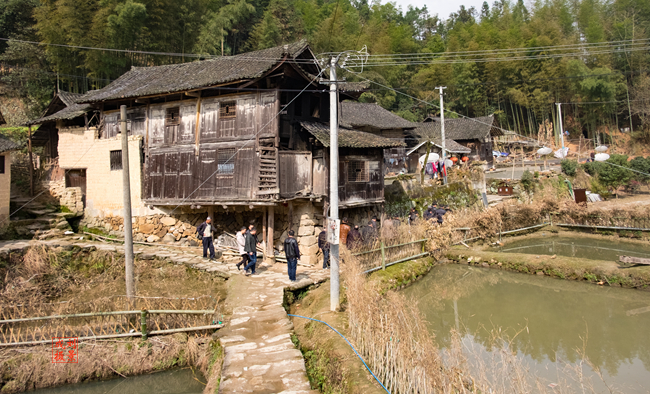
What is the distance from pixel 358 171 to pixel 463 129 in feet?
84.6

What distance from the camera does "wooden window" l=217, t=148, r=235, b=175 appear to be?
15.0 metres

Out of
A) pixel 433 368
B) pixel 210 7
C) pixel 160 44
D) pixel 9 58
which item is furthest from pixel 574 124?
pixel 9 58

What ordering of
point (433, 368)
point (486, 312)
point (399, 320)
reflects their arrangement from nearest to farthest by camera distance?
1. point (433, 368)
2. point (399, 320)
3. point (486, 312)

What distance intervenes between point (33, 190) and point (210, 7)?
23025 millimetres

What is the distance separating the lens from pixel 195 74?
54.5ft

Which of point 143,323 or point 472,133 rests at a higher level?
point 472,133

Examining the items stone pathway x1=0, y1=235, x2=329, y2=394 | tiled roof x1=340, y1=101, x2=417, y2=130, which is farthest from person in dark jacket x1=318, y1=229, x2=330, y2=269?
tiled roof x1=340, y1=101, x2=417, y2=130

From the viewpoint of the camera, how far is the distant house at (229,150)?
14.5 m

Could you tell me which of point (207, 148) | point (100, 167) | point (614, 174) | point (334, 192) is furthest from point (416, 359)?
point (614, 174)

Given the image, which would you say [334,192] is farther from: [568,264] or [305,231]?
[568,264]

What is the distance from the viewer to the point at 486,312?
11.5 metres

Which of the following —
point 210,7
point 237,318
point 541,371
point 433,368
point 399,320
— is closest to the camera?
point 433,368

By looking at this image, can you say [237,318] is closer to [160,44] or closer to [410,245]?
[410,245]

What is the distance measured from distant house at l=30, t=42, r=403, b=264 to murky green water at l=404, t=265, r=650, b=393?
5.11 metres
